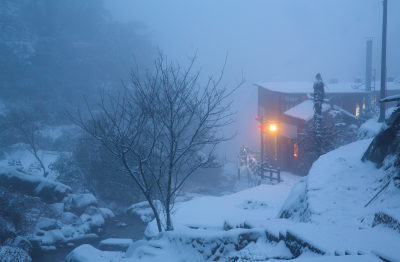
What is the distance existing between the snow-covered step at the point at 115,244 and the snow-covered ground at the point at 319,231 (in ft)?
14.3

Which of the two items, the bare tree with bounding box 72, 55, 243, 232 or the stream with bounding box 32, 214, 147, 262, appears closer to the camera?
the bare tree with bounding box 72, 55, 243, 232

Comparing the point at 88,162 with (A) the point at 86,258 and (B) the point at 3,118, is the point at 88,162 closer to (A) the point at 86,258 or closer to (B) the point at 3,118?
(A) the point at 86,258

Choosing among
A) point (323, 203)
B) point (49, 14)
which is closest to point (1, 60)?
point (49, 14)

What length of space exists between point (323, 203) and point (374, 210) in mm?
1255

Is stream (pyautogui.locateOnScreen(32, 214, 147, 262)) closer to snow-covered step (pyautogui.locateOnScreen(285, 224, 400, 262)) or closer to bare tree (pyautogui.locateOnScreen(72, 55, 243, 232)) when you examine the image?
bare tree (pyautogui.locateOnScreen(72, 55, 243, 232))

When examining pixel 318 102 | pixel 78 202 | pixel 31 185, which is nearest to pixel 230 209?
pixel 318 102

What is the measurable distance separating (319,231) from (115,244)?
1231 centimetres

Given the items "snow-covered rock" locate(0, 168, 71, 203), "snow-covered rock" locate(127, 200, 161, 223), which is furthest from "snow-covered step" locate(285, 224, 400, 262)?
"snow-covered rock" locate(0, 168, 71, 203)

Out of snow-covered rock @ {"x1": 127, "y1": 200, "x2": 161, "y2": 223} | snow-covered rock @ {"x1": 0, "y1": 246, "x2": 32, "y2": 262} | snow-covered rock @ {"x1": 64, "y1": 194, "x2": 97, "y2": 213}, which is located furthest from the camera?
snow-covered rock @ {"x1": 64, "y1": 194, "x2": 97, "y2": 213}

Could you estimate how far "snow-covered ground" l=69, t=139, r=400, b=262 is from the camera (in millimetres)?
4250

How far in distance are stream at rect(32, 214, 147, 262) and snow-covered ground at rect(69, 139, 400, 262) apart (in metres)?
4.86

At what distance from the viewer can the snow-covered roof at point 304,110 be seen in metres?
22.1

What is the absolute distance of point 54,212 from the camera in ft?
58.5

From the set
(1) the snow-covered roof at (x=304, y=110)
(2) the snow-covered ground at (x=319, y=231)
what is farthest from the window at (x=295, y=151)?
(2) the snow-covered ground at (x=319, y=231)
